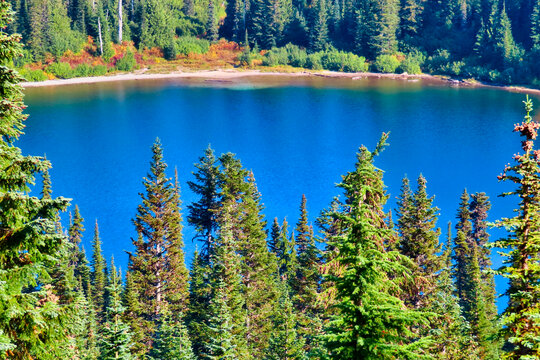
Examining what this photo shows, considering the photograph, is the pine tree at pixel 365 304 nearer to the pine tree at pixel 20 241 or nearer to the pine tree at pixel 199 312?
the pine tree at pixel 20 241

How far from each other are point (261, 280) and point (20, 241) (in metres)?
36.7

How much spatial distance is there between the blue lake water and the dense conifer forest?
954 inches

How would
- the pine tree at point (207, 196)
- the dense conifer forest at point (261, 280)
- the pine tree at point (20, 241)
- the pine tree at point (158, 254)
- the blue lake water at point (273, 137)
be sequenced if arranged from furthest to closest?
the blue lake water at point (273, 137)
the pine tree at point (207, 196)
the pine tree at point (158, 254)
the dense conifer forest at point (261, 280)
the pine tree at point (20, 241)

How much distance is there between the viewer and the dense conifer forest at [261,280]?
12602 mm

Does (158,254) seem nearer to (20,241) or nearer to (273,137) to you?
(20,241)

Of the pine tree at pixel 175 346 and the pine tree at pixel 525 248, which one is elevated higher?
the pine tree at pixel 525 248

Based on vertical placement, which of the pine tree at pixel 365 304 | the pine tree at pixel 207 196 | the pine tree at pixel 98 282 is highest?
the pine tree at pixel 365 304

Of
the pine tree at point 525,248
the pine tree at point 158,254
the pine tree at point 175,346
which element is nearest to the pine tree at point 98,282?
the pine tree at point 158,254

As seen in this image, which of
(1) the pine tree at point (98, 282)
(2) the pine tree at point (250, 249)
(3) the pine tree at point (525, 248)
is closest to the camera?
(3) the pine tree at point (525, 248)

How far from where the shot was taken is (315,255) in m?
42.9

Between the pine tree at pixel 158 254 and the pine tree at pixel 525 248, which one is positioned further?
the pine tree at pixel 158 254

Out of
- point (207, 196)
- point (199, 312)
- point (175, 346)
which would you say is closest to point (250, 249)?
point (207, 196)

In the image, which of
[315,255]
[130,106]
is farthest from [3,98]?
[130,106]

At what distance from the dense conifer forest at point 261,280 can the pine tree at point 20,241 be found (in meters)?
0.03
